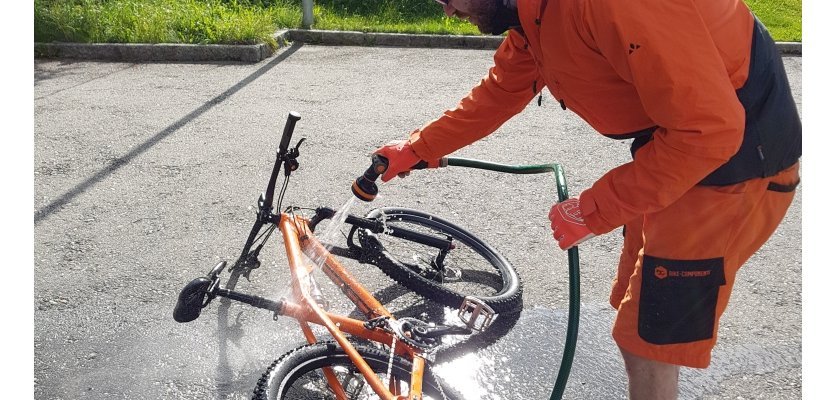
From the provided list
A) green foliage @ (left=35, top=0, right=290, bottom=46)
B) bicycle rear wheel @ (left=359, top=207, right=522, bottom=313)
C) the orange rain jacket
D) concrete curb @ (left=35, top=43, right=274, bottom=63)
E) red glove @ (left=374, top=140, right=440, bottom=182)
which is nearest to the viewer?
the orange rain jacket

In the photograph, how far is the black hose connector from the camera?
3246 millimetres

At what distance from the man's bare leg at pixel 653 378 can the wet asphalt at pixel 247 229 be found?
3.01 ft

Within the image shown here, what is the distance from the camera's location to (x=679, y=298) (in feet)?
7.39

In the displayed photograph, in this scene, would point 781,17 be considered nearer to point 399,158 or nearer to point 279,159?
point 399,158

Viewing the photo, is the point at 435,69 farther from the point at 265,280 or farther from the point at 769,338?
the point at 769,338

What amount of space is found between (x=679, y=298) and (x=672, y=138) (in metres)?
0.54

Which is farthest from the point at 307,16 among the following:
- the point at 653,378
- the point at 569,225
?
the point at 653,378

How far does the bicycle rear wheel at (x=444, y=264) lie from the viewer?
3.77 metres

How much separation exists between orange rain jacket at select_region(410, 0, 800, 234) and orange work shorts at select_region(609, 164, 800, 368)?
9 cm

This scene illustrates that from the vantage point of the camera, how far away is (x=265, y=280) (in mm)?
4105

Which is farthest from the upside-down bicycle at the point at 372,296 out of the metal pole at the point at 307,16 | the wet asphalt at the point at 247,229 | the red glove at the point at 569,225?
the metal pole at the point at 307,16

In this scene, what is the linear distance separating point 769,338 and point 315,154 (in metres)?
3.55

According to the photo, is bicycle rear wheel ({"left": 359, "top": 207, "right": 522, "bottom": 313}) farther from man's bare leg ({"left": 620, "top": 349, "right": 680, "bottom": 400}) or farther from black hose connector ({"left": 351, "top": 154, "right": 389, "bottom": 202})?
man's bare leg ({"left": 620, "top": 349, "right": 680, "bottom": 400})

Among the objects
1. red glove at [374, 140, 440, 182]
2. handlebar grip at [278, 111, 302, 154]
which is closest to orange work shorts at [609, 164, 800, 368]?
red glove at [374, 140, 440, 182]
